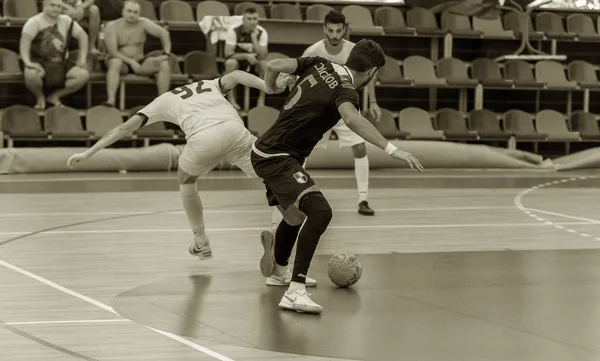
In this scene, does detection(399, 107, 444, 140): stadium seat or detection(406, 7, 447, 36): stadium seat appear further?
detection(406, 7, 447, 36): stadium seat

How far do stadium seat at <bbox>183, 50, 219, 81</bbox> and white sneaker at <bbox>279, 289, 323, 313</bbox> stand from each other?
42.0ft

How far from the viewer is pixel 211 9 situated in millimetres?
20578

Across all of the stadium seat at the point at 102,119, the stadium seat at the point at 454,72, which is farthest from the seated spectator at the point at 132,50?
the stadium seat at the point at 454,72

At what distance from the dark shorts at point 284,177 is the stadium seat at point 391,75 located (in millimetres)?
13519

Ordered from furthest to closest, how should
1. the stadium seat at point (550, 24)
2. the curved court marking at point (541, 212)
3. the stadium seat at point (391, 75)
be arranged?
the stadium seat at point (550, 24)
the stadium seat at point (391, 75)
the curved court marking at point (541, 212)

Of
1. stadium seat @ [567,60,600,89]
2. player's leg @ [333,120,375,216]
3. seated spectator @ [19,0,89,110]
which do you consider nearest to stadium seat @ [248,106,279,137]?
seated spectator @ [19,0,89,110]

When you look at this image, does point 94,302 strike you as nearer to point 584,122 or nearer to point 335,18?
point 335,18

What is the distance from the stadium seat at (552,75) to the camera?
880 inches

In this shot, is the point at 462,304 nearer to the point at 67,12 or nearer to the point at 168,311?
the point at 168,311

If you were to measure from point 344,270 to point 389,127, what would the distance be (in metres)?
12.7

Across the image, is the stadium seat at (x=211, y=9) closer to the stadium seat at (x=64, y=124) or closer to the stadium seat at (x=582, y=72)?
the stadium seat at (x=64, y=124)

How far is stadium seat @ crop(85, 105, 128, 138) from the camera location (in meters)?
18.4

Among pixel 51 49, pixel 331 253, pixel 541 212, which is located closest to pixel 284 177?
pixel 331 253

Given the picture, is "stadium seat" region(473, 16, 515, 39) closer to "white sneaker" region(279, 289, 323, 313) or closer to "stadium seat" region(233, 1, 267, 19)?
"stadium seat" region(233, 1, 267, 19)
